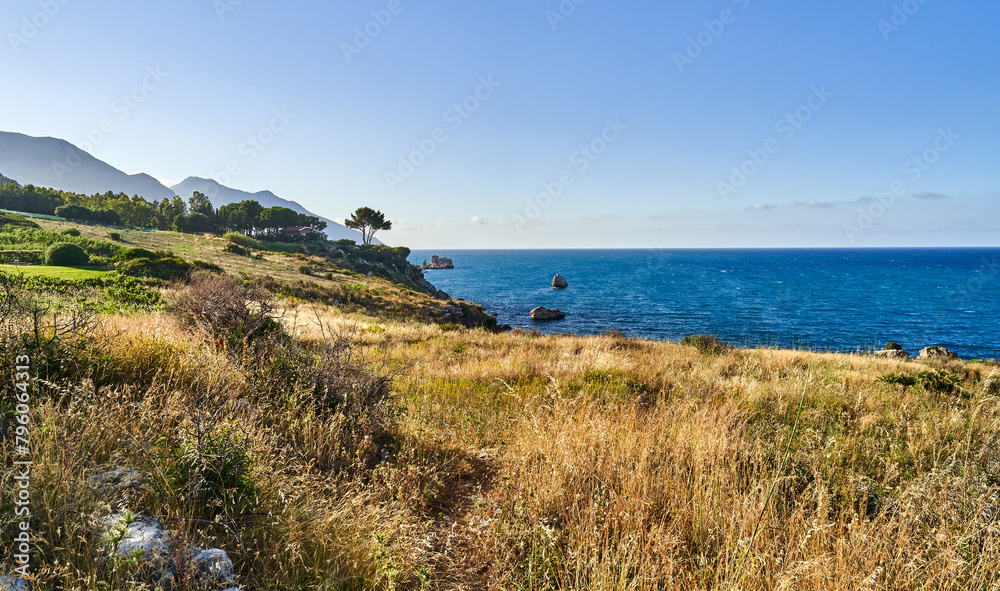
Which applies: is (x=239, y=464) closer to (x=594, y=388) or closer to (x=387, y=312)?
(x=594, y=388)

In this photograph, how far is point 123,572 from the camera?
210cm

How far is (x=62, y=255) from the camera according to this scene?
1933 centimetres

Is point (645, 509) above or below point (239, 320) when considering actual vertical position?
below

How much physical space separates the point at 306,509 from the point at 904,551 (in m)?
4.30

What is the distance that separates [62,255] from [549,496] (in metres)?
26.9

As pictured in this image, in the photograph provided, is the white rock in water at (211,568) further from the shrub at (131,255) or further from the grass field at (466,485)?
the shrub at (131,255)

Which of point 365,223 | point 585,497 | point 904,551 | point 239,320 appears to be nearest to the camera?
point 904,551

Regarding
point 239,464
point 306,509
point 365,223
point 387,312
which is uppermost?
point 365,223

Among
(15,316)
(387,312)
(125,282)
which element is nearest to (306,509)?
(15,316)

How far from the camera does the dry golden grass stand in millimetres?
2551

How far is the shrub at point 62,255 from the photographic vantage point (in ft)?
62.7

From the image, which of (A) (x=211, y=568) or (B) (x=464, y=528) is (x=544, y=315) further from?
(A) (x=211, y=568)

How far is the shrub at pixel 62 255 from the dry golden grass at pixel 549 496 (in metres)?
20.5

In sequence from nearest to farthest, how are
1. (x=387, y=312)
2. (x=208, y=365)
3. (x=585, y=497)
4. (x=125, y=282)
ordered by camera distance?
(x=585, y=497)
(x=208, y=365)
(x=125, y=282)
(x=387, y=312)
